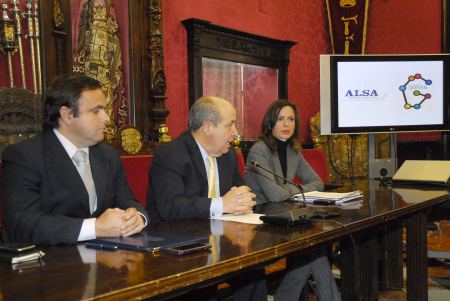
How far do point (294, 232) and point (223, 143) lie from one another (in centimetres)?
76

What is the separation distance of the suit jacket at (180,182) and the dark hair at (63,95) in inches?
18.2

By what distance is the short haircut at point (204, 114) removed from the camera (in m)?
2.29

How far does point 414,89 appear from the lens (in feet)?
13.0

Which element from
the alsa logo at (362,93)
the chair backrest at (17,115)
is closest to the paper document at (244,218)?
the chair backrest at (17,115)

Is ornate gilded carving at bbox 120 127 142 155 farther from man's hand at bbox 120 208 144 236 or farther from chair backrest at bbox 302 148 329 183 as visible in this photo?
man's hand at bbox 120 208 144 236

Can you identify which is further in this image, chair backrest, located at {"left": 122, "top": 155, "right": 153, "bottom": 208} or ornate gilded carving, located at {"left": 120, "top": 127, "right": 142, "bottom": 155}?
ornate gilded carving, located at {"left": 120, "top": 127, "right": 142, "bottom": 155}

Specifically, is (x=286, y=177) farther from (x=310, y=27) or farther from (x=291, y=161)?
(x=310, y=27)

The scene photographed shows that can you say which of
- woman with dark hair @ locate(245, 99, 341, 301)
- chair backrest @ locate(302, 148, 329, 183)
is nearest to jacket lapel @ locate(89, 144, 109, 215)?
woman with dark hair @ locate(245, 99, 341, 301)

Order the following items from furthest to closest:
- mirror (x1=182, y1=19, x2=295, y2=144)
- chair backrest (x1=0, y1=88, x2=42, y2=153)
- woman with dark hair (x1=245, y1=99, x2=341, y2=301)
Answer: mirror (x1=182, y1=19, x2=295, y2=144)
chair backrest (x1=0, y1=88, x2=42, y2=153)
woman with dark hair (x1=245, y1=99, x2=341, y2=301)

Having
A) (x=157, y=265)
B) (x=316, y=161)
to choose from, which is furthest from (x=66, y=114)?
(x=316, y=161)

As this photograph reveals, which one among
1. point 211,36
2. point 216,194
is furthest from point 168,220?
point 211,36

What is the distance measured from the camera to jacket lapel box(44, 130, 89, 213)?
1.77 m

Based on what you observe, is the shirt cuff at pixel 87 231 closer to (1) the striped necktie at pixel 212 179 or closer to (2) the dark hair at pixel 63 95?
(2) the dark hair at pixel 63 95

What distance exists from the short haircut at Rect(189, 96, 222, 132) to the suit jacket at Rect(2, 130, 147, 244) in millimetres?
547
